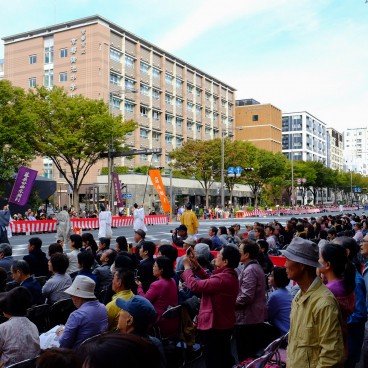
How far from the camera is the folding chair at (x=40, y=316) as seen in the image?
5.50 m

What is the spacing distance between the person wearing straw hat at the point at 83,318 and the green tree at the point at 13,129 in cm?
2862

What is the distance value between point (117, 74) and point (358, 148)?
158215 millimetres

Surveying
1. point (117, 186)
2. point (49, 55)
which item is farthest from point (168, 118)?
point (117, 186)

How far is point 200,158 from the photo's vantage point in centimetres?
5606

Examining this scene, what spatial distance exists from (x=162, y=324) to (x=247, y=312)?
3.54 feet

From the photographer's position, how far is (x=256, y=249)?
5473mm

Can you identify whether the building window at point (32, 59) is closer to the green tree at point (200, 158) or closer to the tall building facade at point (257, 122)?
the green tree at point (200, 158)

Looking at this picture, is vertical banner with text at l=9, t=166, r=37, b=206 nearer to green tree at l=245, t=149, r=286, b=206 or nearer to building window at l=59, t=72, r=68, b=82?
building window at l=59, t=72, r=68, b=82

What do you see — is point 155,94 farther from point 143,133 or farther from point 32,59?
point 32,59

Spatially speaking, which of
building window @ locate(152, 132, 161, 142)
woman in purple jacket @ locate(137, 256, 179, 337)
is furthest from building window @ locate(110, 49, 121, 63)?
woman in purple jacket @ locate(137, 256, 179, 337)

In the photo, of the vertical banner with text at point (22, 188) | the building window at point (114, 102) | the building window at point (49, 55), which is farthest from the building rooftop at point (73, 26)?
the vertical banner with text at point (22, 188)

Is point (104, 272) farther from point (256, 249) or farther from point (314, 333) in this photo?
point (314, 333)

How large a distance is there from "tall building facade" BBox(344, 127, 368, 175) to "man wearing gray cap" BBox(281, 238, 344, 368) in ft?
610

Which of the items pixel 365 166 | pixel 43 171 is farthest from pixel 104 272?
pixel 365 166
